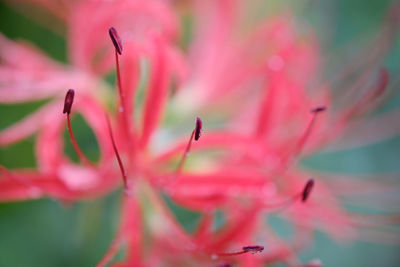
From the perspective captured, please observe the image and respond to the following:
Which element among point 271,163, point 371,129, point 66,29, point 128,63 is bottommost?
point 271,163

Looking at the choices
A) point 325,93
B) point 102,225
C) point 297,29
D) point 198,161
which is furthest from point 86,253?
point 297,29

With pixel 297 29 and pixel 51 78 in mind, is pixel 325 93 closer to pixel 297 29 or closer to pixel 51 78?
pixel 297 29

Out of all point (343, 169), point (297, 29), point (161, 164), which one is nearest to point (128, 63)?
point (161, 164)

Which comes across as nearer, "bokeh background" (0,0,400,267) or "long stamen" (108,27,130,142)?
"long stamen" (108,27,130,142)

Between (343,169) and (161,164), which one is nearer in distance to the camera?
(161,164)

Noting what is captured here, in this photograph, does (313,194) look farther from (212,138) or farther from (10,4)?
(10,4)

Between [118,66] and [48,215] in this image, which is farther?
[48,215]

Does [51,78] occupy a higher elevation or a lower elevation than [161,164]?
higher

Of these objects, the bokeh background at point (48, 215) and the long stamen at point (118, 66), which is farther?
the bokeh background at point (48, 215)

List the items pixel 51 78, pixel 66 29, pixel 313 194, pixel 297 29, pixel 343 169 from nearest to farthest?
pixel 51 78 → pixel 313 194 → pixel 66 29 → pixel 297 29 → pixel 343 169

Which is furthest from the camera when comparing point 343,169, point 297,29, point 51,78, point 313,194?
point 343,169
